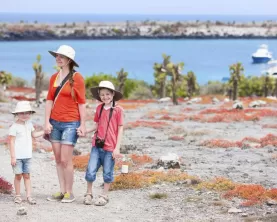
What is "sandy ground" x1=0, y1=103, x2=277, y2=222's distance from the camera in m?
11.6

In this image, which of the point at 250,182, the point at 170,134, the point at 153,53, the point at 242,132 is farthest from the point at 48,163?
the point at 153,53

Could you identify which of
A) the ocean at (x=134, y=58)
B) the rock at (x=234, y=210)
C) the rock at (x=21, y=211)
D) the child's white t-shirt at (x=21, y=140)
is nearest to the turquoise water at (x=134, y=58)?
the ocean at (x=134, y=58)

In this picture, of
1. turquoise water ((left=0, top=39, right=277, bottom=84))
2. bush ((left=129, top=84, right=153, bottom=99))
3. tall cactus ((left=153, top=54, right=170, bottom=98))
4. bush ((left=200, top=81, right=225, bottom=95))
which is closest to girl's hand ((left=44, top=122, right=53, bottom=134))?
tall cactus ((left=153, top=54, right=170, bottom=98))

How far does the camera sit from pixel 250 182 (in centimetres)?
1555

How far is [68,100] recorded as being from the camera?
11.4 m

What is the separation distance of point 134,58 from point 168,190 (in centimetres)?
14289

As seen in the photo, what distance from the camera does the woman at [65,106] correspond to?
1137cm

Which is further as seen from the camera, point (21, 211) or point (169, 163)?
point (169, 163)

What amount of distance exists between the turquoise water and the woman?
98.9m

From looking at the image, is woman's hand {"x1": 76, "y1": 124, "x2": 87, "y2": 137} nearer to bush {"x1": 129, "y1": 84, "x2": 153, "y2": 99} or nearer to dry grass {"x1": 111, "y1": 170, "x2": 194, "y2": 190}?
dry grass {"x1": 111, "y1": 170, "x2": 194, "y2": 190}

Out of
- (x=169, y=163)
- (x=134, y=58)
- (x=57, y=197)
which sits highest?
(x=57, y=197)

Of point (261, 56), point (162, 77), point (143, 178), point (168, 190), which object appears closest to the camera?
point (168, 190)


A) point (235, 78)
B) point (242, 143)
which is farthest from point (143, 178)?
point (235, 78)

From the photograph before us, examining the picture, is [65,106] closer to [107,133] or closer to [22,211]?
[107,133]
